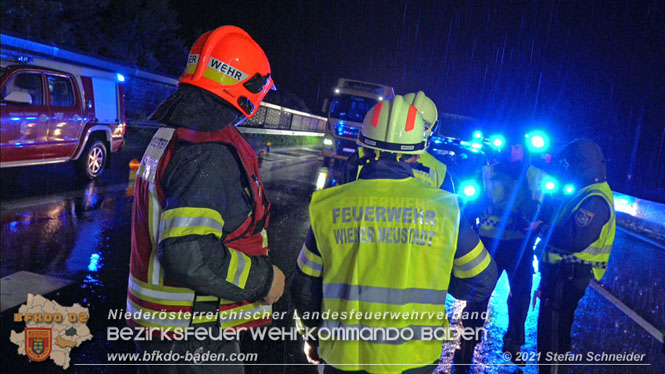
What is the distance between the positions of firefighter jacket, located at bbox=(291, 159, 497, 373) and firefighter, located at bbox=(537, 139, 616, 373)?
1.99 m

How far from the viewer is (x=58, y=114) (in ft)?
30.2

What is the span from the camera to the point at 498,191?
4.79m

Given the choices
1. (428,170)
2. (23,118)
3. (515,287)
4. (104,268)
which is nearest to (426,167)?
(428,170)

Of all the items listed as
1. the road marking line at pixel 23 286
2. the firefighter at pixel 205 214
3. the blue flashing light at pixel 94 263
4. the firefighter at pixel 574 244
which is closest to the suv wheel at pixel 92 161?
the blue flashing light at pixel 94 263

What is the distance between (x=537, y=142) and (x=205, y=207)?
4344 millimetres

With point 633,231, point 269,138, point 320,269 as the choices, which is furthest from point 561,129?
point 320,269

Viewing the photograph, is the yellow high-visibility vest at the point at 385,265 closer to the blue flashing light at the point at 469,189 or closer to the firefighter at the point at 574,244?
the firefighter at the point at 574,244

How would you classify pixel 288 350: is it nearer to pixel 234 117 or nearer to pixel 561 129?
pixel 234 117

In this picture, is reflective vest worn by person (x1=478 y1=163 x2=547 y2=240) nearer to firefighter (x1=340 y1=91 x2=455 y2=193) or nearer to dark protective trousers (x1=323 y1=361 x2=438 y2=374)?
firefighter (x1=340 y1=91 x2=455 y2=193)

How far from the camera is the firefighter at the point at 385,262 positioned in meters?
1.92

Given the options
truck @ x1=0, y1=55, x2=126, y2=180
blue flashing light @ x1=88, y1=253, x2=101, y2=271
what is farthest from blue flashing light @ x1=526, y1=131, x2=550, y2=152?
truck @ x1=0, y1=55, x2=126, y2=180

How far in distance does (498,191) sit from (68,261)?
5.01 m

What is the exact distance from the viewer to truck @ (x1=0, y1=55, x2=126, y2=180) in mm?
8289

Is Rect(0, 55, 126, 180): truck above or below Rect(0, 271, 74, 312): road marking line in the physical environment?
above
